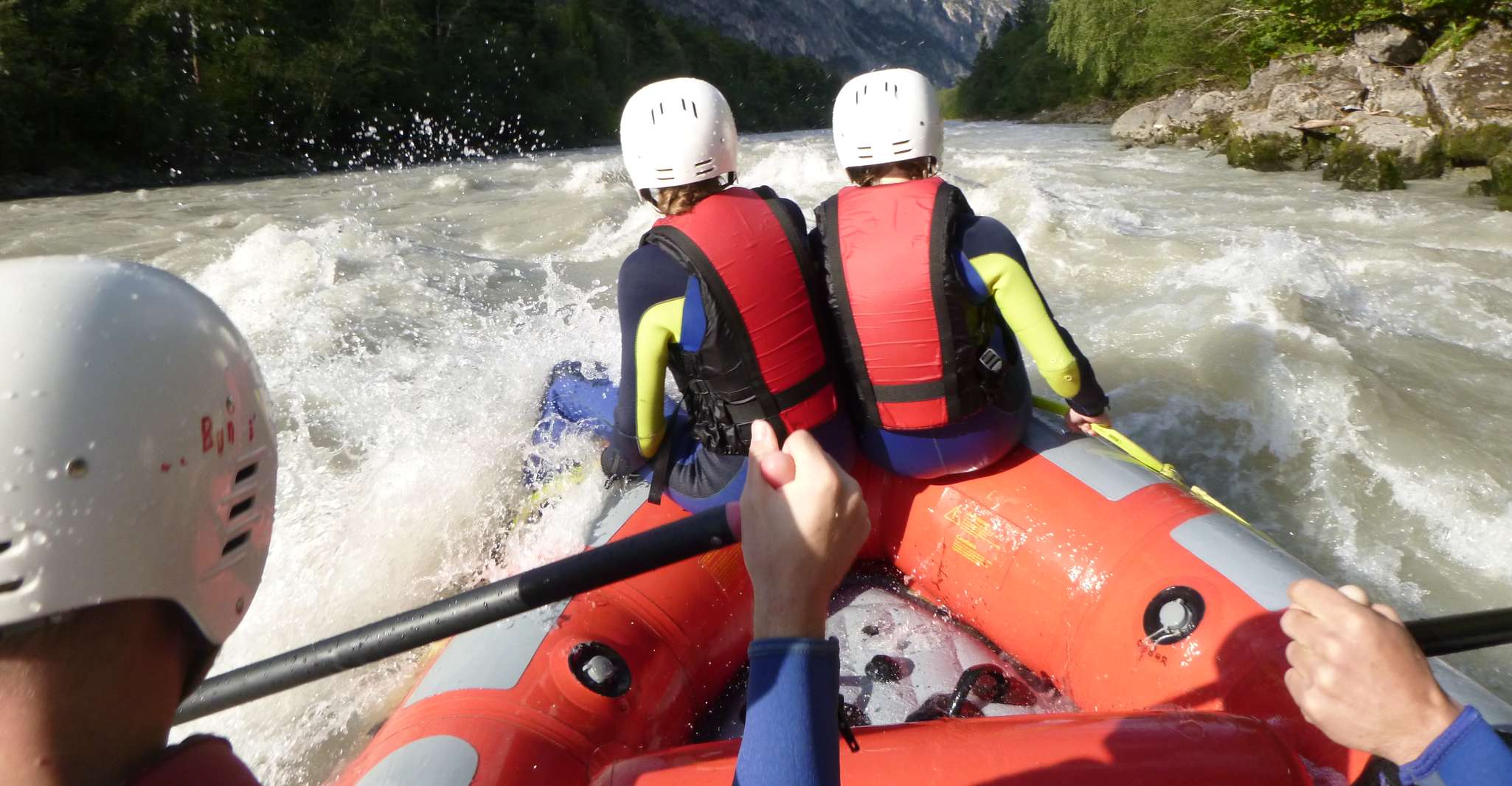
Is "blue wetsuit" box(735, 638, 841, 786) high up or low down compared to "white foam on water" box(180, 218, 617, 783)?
up

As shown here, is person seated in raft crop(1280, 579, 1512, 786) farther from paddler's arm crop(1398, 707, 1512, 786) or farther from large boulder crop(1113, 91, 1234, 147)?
large boulder crop(1113, 91, 1234, 147)

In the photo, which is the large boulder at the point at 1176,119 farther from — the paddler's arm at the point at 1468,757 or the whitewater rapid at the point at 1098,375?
the paddler's arm at the point at 1468,757

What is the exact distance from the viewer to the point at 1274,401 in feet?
13.5

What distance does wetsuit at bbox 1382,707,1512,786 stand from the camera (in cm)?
92

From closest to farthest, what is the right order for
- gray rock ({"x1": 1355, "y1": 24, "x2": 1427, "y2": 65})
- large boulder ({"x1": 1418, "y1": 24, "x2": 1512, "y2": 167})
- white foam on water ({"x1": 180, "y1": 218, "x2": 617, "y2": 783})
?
white foam on water ({"x1": 180, "y1": 218, "x2": 617, "y2": 783}) → large boulder ({"x1": 1418, "y1": 24, "x2": 1512, "y2": 167}) → gray rock ({"x1": 1355, "y1": 24, "x2": 1427, "y2": 65})

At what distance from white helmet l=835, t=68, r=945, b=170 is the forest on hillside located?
48.9 ft

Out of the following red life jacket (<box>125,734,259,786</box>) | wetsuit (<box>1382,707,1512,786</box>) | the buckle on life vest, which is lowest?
the buckle on life vest

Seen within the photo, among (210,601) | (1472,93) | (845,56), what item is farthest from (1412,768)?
(845,56)

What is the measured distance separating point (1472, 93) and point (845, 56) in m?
125

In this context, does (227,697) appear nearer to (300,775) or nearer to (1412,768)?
(300,775)

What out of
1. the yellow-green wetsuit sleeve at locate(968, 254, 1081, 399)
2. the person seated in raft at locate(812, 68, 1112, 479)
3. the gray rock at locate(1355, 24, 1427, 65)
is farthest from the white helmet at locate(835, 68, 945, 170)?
the gray rock at locate(1355, 24, 1427, 65)

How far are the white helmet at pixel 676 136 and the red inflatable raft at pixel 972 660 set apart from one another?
917 millimetres

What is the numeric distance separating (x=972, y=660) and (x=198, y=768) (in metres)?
1.99

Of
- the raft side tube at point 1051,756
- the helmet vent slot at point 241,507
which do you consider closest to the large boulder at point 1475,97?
the raft side tube at point 1051,756
